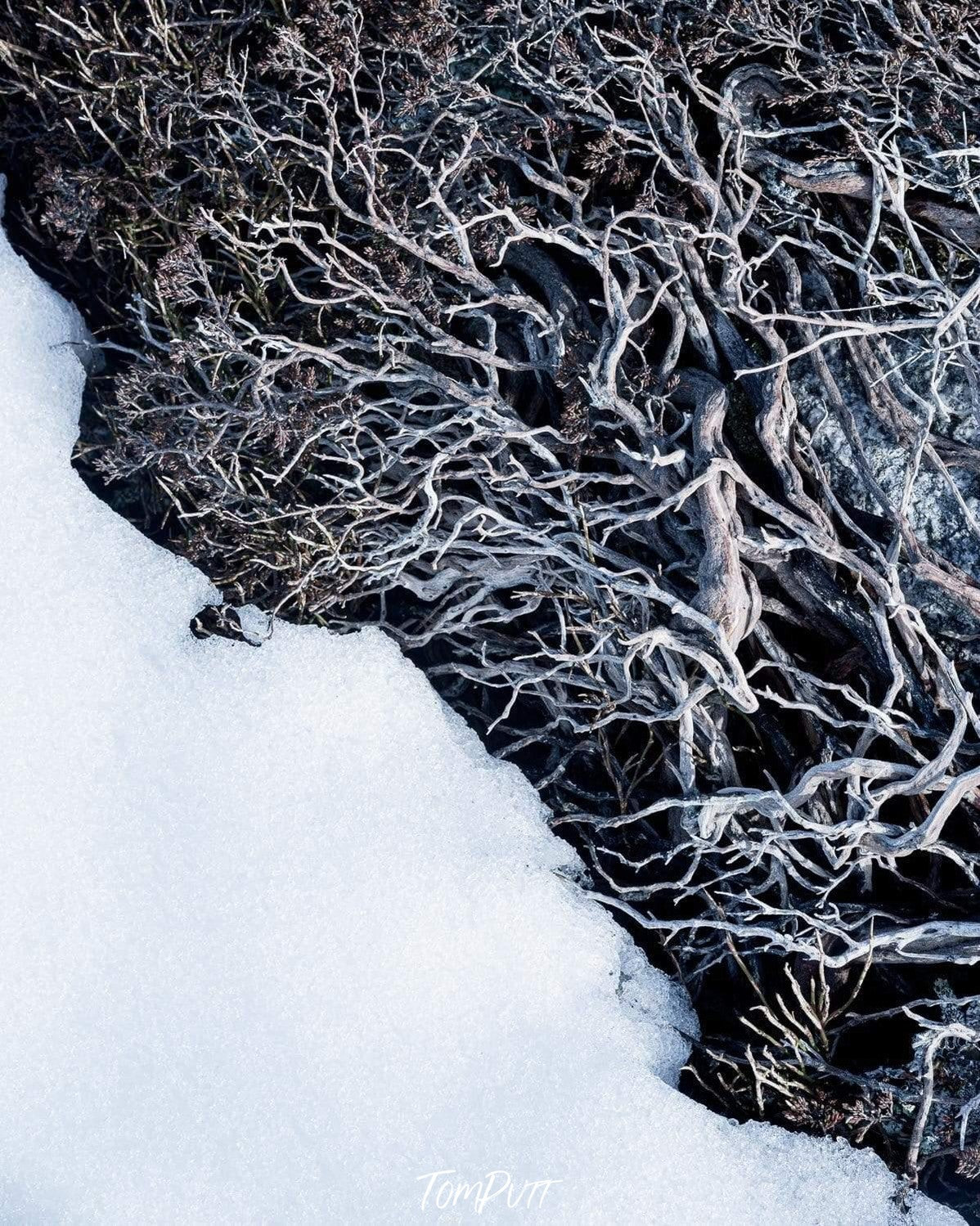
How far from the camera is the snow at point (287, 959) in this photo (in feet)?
6.39

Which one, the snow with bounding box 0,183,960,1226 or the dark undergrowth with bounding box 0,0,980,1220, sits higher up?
the dark undergrowth with bounding box 0,0,980,1220

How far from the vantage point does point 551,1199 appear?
6.34ft

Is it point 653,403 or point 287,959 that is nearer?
point 653,403

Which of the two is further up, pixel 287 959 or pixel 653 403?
pixel 653 403

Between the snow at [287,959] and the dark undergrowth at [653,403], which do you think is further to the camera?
the snow at [287,959]

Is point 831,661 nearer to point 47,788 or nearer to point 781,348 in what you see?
point 781,348

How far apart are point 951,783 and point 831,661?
12.3 inches

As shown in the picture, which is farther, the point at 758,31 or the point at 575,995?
the point at 575,995

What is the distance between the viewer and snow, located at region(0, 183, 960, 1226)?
195 centimetres

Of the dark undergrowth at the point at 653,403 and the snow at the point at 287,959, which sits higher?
the dark undergrowth at the point at 653,403

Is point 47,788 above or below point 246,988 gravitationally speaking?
above

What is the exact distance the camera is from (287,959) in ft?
6.59

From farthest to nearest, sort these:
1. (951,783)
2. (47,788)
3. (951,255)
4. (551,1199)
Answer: (47,788), (551,1199), (951,255), (951,783)

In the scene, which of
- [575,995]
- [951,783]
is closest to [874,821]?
[951,783]
